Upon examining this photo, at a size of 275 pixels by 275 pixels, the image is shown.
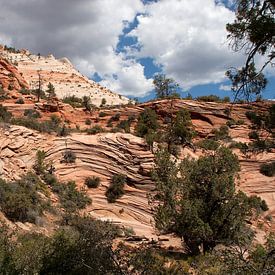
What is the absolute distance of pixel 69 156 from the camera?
28969mm

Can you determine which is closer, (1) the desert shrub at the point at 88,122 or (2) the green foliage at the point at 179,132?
(2) the green foliage at the point at 179,132

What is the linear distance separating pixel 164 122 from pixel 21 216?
79.7 ft

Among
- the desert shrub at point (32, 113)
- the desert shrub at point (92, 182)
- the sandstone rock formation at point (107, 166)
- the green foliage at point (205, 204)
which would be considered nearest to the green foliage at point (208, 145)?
the sandstone rock formation at point (107, 166)

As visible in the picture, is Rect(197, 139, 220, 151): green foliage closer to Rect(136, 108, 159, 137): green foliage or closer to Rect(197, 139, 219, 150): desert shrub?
Rect(197, 139, 219, 150): desert shrub

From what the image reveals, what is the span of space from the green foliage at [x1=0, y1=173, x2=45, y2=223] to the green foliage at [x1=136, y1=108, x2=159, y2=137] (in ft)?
46.6

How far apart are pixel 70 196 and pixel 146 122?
14474 millimetres

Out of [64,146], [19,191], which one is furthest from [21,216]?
[64,146]

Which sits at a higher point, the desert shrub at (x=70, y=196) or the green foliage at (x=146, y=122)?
the green foliage at (x=146, y=122)

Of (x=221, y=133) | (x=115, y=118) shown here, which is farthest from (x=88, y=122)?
(x=221, y=133)

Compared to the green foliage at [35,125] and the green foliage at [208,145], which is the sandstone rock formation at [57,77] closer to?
the green foliage at [35,125]

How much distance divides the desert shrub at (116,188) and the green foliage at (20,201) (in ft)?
17.7

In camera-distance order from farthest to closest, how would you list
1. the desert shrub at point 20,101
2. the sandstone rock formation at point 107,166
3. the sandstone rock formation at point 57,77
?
the sandstone rock formation at point 57,77 → the desert shrub at point 20,101 → the sandstone rock formation at point 107,166

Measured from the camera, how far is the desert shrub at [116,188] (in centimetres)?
2672

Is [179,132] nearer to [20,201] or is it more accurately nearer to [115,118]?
[115,118]
